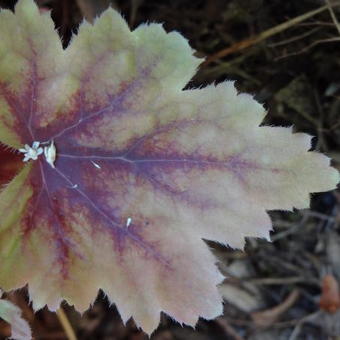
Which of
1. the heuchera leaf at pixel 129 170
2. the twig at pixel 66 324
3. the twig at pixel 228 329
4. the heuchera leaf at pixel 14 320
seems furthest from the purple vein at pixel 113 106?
the twig at pixel 228 329

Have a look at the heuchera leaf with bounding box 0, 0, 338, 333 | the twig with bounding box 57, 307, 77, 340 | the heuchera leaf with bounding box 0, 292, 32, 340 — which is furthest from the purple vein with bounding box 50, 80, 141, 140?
the twig with bounding box 57, 307, 77, 340

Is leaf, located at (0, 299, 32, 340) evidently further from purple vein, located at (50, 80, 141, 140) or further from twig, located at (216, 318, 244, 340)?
twig, located at (216, 318, 244, 340)

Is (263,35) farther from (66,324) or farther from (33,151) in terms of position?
(66,324)

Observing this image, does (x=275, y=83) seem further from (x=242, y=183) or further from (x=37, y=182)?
(x=37, y=182)

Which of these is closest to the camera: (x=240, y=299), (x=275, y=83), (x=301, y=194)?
(x=301, y=194)

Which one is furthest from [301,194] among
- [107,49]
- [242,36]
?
[242,36]
